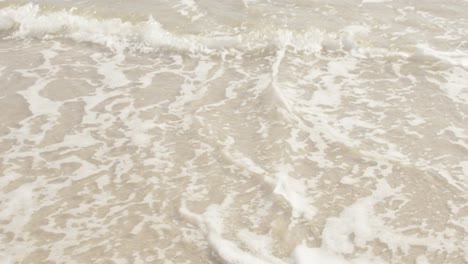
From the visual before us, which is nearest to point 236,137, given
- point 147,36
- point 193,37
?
point 193,37

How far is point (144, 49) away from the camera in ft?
25.6

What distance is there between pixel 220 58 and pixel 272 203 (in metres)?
3.60

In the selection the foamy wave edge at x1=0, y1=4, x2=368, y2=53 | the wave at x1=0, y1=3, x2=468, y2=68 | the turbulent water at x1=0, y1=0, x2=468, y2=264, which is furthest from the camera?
the foamy wave edge at x1=0, y1=4, x2=368, y2=53

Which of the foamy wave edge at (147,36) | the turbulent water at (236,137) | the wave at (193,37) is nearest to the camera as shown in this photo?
the turbulent water at (236,137)

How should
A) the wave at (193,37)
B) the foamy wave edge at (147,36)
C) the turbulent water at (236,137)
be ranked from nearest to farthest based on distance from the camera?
the turbulent water at (236,137)
the wave at (193,37)
the foamy wave edge at (147,36)

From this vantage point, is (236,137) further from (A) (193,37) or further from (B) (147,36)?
(B) (147,36)

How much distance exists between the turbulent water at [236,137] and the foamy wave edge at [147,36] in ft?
0.10

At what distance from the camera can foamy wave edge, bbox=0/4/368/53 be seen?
7812 mm

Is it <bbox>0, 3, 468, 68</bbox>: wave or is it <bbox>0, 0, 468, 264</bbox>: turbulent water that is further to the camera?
<bbox>0, 3, 468, 68</bbox>: wave

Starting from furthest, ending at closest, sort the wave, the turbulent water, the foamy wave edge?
the foamy wave edge → the wave → the turbulent water

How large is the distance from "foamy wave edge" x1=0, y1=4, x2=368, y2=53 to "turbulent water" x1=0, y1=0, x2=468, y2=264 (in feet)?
0.10

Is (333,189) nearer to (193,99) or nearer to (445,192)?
(445,192)

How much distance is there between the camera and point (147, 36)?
8.09 meters

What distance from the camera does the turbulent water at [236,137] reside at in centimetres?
381
